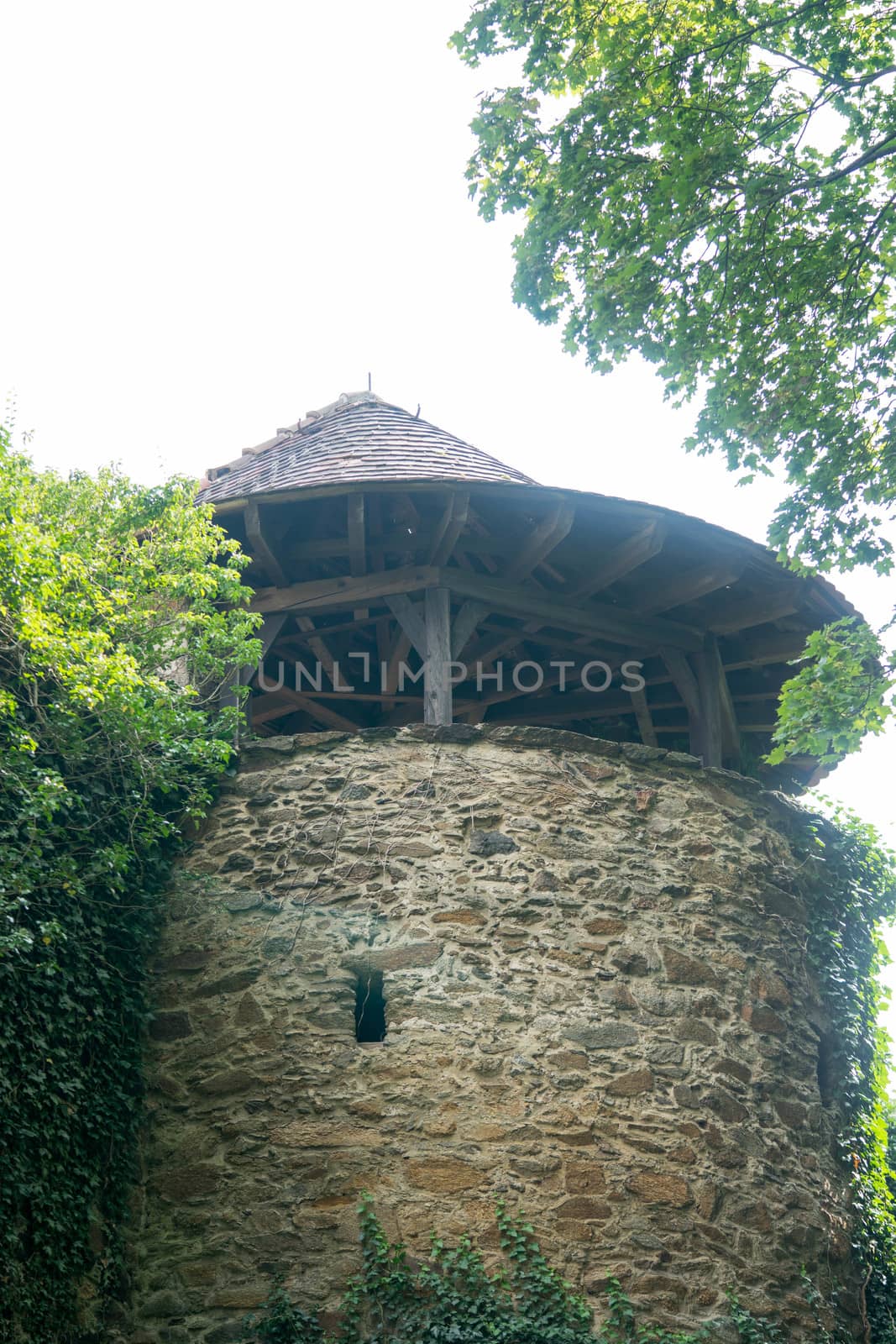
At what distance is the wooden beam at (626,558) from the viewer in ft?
23.5

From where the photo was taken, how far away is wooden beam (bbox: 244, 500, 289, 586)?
7.14m

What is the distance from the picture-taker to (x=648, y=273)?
5844 millimetres

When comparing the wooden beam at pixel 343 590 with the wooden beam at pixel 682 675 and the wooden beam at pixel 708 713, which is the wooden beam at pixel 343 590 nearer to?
the wooden beam at pixel 682 675

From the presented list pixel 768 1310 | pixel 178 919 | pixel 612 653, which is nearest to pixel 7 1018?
pixel 178 919

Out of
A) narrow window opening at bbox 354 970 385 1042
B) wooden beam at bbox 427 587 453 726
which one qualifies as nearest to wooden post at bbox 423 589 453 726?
wooden beam at bbox 427 587 453 726

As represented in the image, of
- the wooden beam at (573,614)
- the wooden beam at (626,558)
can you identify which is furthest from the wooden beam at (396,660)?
the wooden beam at (626,558)

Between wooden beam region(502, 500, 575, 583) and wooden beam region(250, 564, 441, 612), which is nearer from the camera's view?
wooden beam region(502, 500, 575, 583)

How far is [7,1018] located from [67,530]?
258 centimetres

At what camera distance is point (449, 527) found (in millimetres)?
7098

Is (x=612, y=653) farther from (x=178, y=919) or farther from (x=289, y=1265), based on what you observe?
(x=289, y=1265)

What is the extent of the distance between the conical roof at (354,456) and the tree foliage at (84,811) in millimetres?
1041

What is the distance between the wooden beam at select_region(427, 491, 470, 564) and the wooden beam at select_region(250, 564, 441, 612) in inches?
4.5

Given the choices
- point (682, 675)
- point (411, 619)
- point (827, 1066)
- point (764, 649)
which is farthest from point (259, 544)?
point (827, 1066)

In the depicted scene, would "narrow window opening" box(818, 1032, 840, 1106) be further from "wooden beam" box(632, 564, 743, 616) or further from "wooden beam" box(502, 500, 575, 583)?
"wooden beam" box(502, 500, 575, 583)
